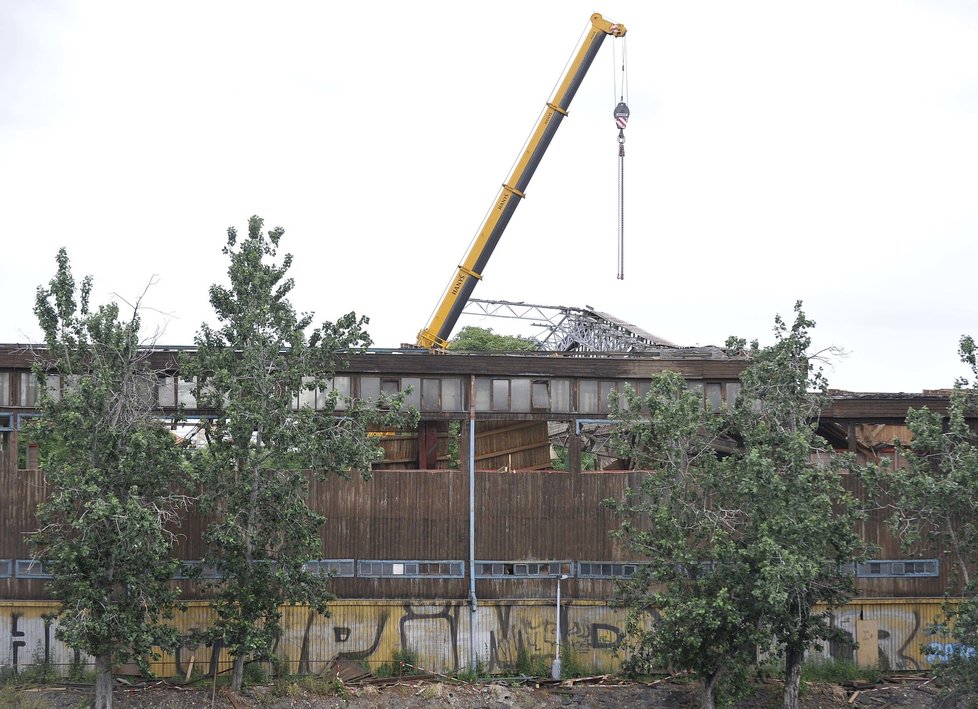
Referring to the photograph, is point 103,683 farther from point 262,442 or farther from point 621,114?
point 621,114

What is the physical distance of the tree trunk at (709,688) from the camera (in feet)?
88.2

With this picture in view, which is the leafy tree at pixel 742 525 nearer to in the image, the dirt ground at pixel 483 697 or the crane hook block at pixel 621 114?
the dirt ground at pixel 483 697

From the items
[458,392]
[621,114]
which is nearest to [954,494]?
[458,392]

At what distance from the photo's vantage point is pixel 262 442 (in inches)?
1102

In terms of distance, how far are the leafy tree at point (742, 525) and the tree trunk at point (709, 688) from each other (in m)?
0.03

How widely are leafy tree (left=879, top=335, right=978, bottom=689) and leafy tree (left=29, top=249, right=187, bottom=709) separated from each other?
707 inches

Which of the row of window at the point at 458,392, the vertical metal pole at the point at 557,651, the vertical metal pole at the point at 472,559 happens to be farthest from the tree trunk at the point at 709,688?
the row of window at the point at 458,392

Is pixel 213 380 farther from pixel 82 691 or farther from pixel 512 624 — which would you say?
pixel 512 624

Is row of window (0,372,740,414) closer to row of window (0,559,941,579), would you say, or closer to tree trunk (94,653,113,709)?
row of window (0,559,941,579)

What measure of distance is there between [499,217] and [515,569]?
1671 centimetres

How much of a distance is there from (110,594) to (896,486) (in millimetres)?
19788

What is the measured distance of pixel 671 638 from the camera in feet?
84.9

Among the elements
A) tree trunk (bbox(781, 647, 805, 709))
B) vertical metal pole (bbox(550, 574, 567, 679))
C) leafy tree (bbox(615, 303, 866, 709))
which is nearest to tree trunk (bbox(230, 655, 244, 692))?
vertical metal pole (bbox(550, 574, 567, 679))

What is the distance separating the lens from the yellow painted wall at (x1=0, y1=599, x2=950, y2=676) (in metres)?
31.3
